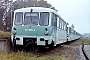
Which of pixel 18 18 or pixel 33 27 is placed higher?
pixel 18 18

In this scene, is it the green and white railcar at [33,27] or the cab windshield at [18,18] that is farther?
the cab windshield at [18,18]

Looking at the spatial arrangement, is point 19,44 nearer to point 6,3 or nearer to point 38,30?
point 38,30

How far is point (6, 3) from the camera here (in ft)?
124

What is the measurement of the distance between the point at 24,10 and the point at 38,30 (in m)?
1.51

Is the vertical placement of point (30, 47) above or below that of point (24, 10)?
below

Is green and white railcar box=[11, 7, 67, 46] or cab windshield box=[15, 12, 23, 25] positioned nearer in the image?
green and white railcar box=[11, 7, 67, 46]

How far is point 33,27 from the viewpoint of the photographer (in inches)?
423

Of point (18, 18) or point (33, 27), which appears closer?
point (33, 27)

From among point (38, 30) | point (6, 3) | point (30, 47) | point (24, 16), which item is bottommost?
point (30, 47)

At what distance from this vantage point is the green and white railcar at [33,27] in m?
10.7

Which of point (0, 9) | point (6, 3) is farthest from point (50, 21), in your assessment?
point (6, 3)

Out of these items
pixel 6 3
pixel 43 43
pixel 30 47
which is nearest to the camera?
pixel 43 43

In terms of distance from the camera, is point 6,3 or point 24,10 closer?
point 24,10

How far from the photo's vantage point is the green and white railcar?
10707 mm
